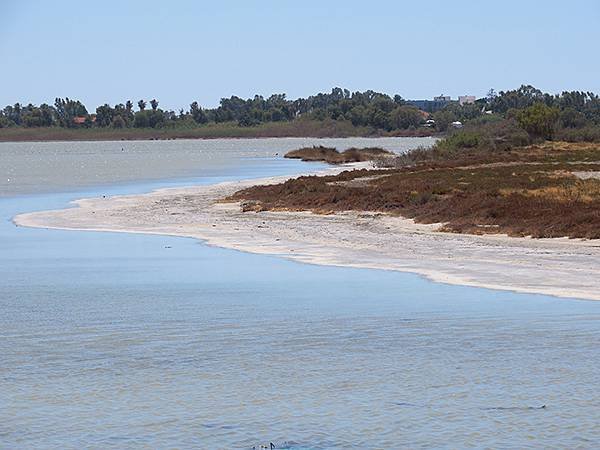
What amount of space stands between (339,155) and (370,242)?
67.6 meters

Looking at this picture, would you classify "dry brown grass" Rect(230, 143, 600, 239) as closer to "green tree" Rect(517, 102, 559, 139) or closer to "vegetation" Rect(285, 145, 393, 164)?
"vegetation" Rect(285, 145, 393, 164)

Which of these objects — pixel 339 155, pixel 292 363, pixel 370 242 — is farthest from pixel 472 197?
pixel 339 155

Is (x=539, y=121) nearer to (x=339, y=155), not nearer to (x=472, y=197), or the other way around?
(x=339, y=155)

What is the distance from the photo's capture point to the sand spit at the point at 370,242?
2012 centimetres

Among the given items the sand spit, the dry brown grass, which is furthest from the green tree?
the sand spit

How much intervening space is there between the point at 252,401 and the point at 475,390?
6.95 feet

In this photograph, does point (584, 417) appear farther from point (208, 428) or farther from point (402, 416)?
point (208, 428)

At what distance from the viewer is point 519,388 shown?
11.9 m

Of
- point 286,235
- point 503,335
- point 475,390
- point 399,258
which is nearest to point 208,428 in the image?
point 475,390

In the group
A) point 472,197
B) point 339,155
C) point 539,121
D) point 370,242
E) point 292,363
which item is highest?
point 539,121

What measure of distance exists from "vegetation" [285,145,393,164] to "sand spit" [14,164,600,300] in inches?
1845

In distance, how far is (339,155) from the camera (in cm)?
9412

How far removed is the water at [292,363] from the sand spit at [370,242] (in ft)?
4.03

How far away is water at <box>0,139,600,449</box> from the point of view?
411 inches
